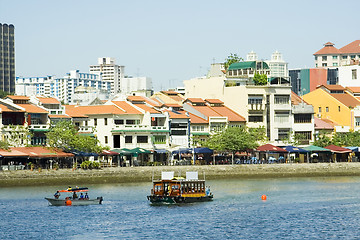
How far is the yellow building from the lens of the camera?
13225 centimetres

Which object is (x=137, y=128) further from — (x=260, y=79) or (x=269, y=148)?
(x=260, y=79)

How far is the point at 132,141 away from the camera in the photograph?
107 meters

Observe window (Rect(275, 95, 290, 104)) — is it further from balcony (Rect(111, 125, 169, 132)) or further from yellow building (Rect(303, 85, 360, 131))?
balcony (Rect(111, 125, 169, 132))

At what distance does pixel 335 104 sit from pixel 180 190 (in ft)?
215

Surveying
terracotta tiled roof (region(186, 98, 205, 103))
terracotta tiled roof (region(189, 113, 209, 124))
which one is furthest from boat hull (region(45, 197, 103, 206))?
terracotta tiled roof (region(186, 98, 205, 103))

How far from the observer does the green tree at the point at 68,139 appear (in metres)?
97.1

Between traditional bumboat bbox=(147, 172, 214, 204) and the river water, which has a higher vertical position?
traditional bumboat bbox=(147, 172, 214, 204)

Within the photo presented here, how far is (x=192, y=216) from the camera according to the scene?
6538 centimetres

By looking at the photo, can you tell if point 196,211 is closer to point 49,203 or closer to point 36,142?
point 49,203

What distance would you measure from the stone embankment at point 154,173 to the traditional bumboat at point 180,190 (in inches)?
495

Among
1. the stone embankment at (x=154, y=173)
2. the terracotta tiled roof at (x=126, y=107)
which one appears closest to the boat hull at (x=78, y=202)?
the stone embankment at (x=154, y=173)

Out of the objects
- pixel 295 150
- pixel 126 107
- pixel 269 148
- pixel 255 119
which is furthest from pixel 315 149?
pixel 126 107

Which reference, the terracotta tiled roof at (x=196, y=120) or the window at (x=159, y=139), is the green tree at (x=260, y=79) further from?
the window at (x=159, y=139)

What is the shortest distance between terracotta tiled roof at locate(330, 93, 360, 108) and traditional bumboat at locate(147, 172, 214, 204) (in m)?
63.7
